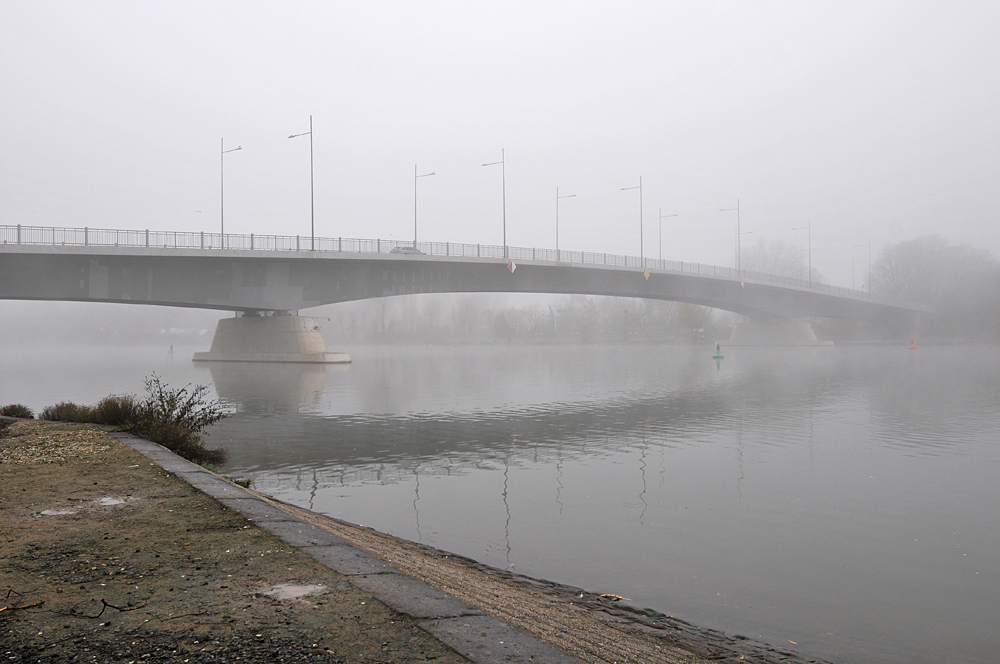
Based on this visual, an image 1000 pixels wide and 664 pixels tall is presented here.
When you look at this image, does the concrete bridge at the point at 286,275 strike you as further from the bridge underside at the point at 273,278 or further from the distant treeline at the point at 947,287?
the distant treeline at the point at 947,287

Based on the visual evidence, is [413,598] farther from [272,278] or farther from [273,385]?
[272,278]

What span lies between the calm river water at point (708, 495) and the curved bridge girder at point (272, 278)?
2092 cm

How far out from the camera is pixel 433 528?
34.7 feet

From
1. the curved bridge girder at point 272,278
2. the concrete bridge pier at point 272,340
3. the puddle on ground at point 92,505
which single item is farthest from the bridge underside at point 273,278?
the puddle on ground at point 92,505

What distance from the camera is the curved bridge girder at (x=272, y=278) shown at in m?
45.2

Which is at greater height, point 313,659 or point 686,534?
point 313,659

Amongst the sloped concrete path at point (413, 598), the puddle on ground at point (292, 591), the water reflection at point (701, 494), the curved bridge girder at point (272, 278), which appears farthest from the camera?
the curved bridge girder at point (272, 278)

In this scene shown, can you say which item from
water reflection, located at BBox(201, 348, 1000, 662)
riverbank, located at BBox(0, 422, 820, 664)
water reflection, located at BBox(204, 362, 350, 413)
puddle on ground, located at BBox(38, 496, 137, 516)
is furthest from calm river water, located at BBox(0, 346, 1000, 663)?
puddle on ground, located at BBox(38, 496, 137, 516)

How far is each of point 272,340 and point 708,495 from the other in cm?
5155

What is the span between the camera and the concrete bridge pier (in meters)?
58.8

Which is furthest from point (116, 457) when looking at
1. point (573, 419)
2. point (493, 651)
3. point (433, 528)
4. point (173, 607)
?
point (573, 419)

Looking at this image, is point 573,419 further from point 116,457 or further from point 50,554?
point 50,554

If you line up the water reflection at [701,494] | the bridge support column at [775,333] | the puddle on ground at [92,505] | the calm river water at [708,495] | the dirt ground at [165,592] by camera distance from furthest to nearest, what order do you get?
the bridge support column at [775,333], the puddle on ground at [92,505], the water reflection at [701,494], the calm river water at [708,495], the dirt ground at [165,592]

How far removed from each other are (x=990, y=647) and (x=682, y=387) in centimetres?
2968
